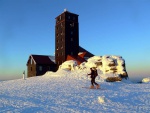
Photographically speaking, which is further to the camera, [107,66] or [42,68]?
[42,68]

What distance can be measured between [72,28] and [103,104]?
46137 millimetres

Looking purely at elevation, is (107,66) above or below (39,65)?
below

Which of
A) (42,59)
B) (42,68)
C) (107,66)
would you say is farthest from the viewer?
(42,59)

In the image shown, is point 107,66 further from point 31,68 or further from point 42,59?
point 31,68

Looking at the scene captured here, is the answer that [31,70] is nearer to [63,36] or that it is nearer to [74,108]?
[63,36]

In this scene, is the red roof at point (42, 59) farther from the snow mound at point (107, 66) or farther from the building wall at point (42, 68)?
the snow mound at point (107, 66)

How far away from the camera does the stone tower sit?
183ft

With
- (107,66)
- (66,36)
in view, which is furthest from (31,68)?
(107,66)

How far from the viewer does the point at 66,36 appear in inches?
2197

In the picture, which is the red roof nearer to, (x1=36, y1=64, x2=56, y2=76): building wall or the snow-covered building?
the snow-covered building

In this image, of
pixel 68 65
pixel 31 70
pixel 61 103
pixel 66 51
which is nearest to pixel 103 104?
pixel 61 103

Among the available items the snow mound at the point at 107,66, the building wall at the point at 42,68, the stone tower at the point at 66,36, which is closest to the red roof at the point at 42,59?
the building wall at the point at 42,68

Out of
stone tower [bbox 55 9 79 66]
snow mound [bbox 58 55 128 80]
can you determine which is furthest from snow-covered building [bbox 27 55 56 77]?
snow mound [bbox 58 55 128 80]

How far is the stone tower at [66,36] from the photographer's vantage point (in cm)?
5591
